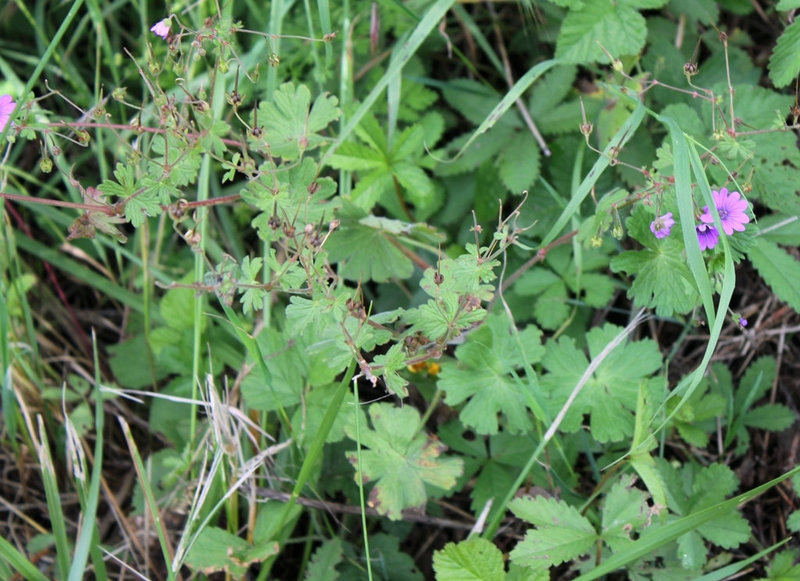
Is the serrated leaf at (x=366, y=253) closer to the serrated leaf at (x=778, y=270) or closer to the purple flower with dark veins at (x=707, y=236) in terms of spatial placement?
the purple flower with dark veins at (x=707, y=236)

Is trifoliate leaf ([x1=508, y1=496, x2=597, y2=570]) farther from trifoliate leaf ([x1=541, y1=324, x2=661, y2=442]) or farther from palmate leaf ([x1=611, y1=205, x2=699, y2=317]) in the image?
palmate leaf ([x1=611, y1=205, x2=699, y2=317])

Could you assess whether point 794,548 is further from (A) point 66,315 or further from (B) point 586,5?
(A) point 66,315

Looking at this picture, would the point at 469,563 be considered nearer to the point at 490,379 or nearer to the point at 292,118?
the point at 490,379

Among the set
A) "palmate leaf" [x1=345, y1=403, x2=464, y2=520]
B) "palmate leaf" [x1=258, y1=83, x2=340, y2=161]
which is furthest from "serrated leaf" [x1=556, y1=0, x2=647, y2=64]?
"palmate leaf" [x1=345, y1=403, x2=464, y2=520]

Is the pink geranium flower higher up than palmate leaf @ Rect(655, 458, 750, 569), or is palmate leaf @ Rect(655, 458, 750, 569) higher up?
the pink geranium flower

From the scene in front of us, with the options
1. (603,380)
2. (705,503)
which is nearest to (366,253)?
(603,380)

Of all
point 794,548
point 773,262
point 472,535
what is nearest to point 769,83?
point 773,262
